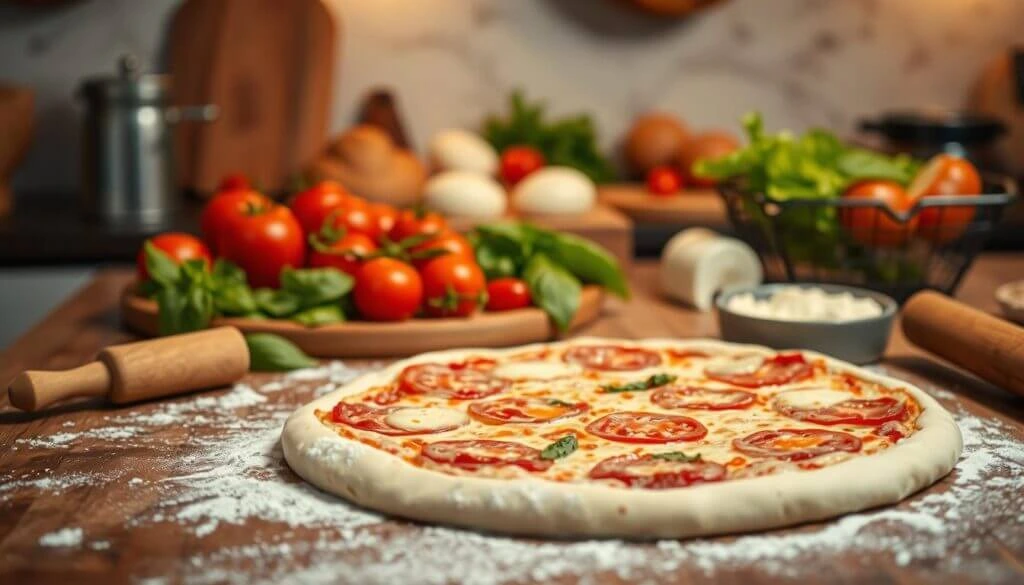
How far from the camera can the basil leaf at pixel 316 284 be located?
205 cm

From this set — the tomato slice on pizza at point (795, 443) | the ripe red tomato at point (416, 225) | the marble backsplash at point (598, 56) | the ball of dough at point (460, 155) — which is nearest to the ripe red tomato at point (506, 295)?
the ripe red tomato at point (416, 225)

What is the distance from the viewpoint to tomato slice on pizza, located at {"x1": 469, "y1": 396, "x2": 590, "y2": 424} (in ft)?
5.26

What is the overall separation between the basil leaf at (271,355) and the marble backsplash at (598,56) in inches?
72.6

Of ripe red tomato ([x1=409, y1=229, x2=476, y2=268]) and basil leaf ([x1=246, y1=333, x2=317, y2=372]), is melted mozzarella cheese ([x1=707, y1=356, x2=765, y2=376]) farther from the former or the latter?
basil leaf ([x1=246, y1=333, x2=317, y2=372])

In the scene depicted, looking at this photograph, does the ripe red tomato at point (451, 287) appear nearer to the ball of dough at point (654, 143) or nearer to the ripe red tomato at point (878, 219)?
the ripe red tomato at point (878, 219)

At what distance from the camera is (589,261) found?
2324 millimetres

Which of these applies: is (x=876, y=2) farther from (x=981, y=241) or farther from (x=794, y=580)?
(x=794, y=580)

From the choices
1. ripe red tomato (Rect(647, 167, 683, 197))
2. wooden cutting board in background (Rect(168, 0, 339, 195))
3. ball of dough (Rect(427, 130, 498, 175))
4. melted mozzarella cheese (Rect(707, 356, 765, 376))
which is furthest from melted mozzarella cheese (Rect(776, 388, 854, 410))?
wooden cutting board in background (Rect(168, 0, 339, 195))

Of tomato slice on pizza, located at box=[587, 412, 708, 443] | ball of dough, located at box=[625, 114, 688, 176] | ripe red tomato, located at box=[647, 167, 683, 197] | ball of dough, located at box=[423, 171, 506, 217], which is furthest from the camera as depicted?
ball of dough, located at box=[625, 114, 688, 176]

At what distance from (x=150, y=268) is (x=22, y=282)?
1.05 metres

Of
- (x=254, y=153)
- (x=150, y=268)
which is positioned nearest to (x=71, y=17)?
(x=254, y=153)

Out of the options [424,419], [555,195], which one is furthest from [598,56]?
[424,419]

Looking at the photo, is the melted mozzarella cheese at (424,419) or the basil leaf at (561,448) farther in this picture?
the melted mozzarella cheese at (424,419)

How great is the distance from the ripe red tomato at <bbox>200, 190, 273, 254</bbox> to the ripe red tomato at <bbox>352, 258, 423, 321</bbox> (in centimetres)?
26
